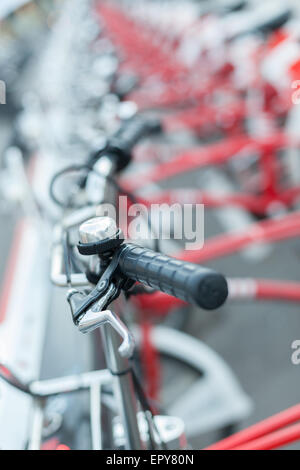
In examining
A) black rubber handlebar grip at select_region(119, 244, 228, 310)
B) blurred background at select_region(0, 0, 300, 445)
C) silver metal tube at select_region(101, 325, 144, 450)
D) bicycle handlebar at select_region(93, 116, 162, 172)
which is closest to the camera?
black rubber handlebar grip at select_region(119, 244, 228, 310)

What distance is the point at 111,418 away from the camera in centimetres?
A: 80

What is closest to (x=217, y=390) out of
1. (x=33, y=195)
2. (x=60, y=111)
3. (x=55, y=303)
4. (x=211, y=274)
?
(x=55, y=303)

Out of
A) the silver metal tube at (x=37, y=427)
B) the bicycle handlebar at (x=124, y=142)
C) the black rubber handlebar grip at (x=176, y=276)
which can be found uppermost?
the bicycle handlebar at (x=124, y=142)

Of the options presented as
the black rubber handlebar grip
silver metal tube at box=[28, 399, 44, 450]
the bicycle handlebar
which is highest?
the bicycle handlebar

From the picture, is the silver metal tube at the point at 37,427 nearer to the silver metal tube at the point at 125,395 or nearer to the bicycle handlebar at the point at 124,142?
the silver metal tube at the point at 125,395

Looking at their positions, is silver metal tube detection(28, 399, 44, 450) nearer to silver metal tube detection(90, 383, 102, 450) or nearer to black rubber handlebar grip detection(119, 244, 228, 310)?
silver metal tube detection(90, 383, 102, 450)

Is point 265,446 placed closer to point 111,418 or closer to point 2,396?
point 111,418

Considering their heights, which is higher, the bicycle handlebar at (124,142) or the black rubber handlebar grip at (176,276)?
the bicycle handlebar at (124,142)

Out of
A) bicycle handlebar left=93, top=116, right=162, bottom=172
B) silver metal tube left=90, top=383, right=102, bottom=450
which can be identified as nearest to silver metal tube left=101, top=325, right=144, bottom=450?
silver metal tube left=90, top=383, right=102, bottom=450

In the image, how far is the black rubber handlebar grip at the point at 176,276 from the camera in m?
0.44

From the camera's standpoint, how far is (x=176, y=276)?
18.2 inches

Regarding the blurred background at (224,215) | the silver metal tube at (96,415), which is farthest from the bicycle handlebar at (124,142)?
the silver metal tube at (96,415)

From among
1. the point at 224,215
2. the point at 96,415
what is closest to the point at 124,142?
the point at 96,415

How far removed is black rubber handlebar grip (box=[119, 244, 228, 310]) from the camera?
1.45 ft
